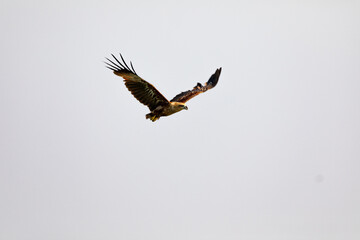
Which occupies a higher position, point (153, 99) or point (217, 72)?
point (217, 72)

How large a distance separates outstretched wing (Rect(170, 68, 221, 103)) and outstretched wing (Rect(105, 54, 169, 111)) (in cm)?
238

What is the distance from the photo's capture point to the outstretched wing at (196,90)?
20.4 metres

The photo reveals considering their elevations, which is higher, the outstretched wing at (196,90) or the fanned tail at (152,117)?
the outstretched wing at (196,90)

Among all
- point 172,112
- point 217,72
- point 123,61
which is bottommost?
point 172,112

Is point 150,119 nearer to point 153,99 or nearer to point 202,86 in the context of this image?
point 153,99

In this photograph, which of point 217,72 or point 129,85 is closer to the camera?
point 129,85

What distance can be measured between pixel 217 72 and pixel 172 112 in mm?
5291

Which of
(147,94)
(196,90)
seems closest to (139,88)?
(147,94)

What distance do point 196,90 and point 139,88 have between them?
443 centimetres

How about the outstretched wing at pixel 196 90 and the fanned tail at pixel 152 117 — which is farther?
the outstretched wing at pixel 196 90

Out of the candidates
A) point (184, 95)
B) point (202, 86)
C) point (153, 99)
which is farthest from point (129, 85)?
point (202, 86)

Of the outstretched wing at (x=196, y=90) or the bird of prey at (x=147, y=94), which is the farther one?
the outstretched wing at (x=196, y=90)

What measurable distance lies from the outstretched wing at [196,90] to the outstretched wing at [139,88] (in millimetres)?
2378

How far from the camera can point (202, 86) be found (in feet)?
72.4
